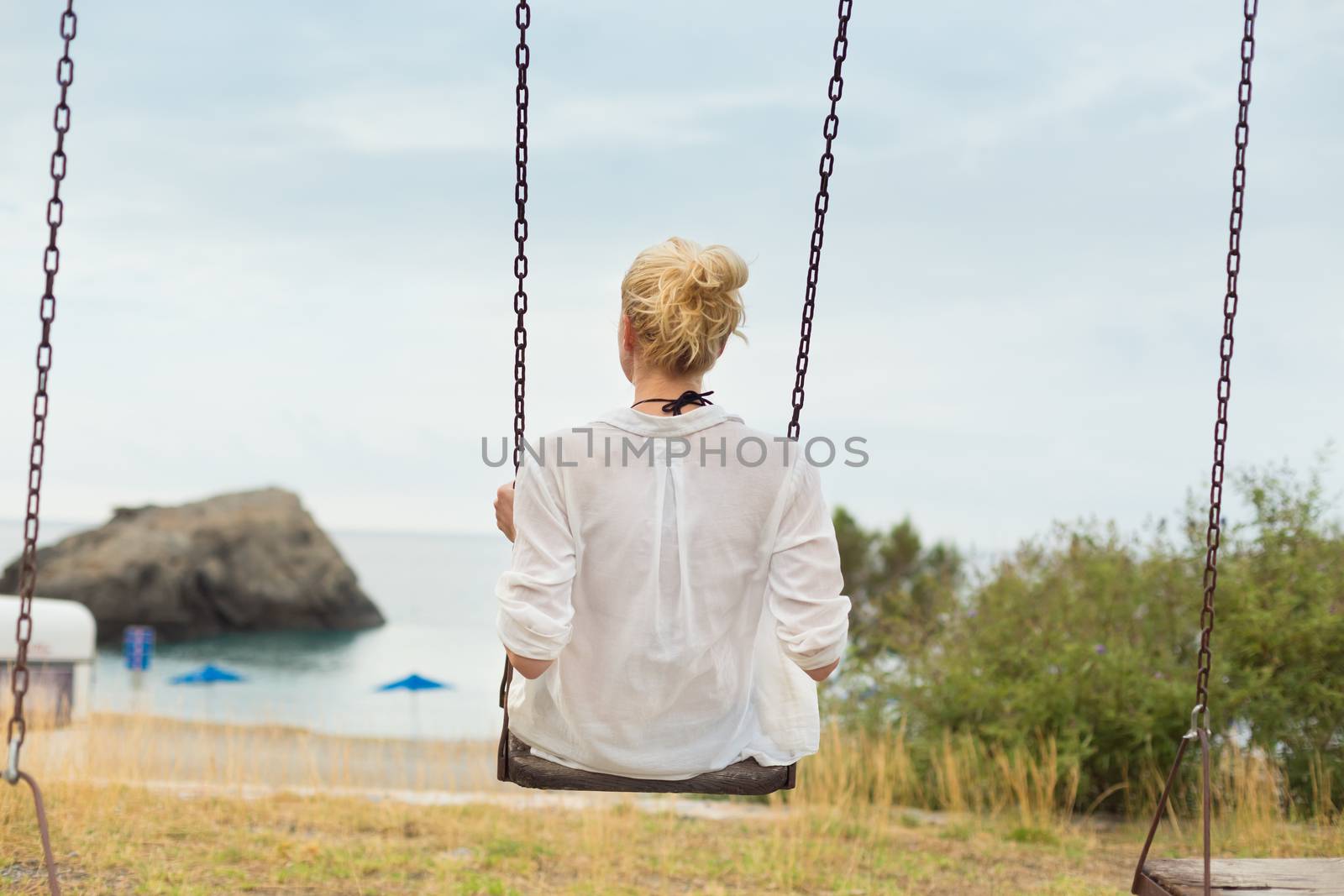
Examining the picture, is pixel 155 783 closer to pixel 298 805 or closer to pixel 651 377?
pixel 298 805

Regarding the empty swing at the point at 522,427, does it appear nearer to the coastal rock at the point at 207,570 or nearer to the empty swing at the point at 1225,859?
the empty swing at the point at 1225,859

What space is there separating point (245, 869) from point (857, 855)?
8.63ft

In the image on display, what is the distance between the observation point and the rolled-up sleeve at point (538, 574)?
249 cm

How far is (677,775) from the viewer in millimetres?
2785

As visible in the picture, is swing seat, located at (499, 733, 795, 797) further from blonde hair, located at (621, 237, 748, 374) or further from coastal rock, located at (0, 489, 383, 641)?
coastal rock, located at (0, 489, 383, 641)

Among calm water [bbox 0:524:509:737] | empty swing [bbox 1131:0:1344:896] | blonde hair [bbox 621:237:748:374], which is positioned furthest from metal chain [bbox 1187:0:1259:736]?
calm water [bbox 0:524:509:737]

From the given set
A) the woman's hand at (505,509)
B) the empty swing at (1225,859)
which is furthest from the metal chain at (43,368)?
the empty swing at (1225,859)

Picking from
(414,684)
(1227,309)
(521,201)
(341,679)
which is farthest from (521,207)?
(341,679)

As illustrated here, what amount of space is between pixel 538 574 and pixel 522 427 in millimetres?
582

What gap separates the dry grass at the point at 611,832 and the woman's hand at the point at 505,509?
2482 millimetres

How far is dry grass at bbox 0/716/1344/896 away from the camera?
192 inches

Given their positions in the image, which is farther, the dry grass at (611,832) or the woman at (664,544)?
the dry grass at (611,832)

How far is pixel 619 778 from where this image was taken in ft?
9.23

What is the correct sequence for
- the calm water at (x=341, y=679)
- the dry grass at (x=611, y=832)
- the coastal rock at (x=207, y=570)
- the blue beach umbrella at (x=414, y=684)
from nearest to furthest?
1. the dry grass at (x=611, y=832)
2. the blue beach umbrella at (x=414, y=684)
3. the calm water at (x=341, y=679)
4. the coastal rock at (x=207, y=570)
